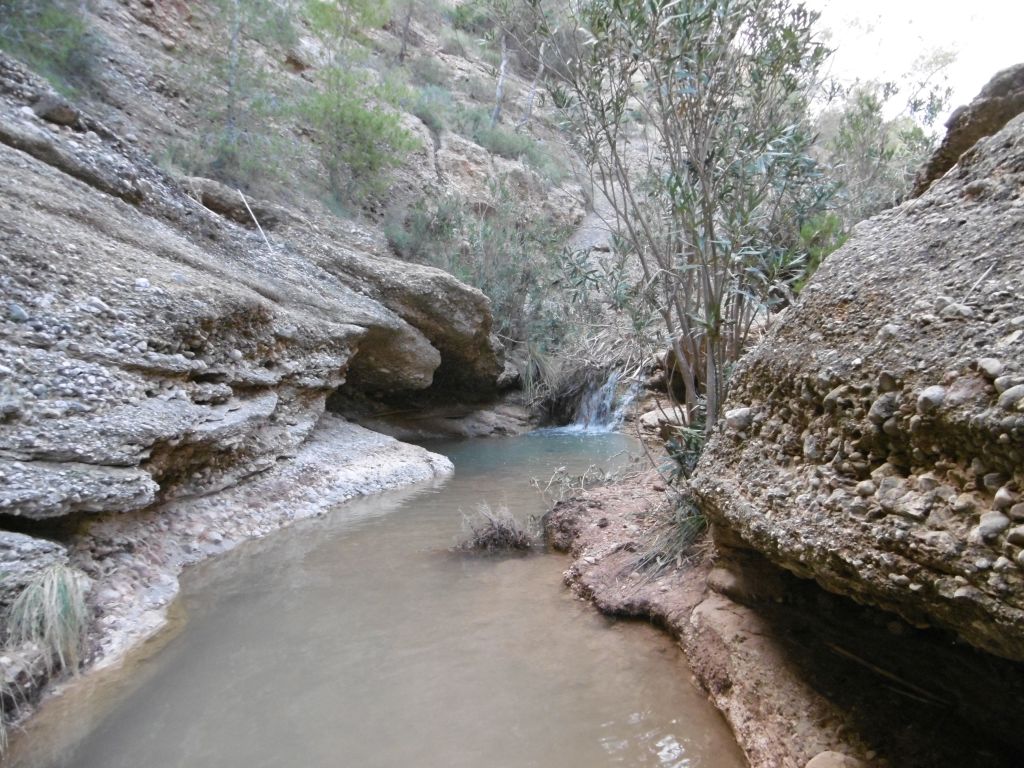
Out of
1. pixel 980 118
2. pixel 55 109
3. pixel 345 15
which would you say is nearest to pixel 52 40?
pixel 55 109

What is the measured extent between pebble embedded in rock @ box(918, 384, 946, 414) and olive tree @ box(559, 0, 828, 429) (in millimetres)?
2152

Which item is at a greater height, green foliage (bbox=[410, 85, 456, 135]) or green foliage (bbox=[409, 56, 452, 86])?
green foliage (bbox=[409, 56, 452, 86])

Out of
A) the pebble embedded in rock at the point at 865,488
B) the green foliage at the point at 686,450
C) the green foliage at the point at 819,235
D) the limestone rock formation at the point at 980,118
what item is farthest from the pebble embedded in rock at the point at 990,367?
the green foliage at the point at 819,235

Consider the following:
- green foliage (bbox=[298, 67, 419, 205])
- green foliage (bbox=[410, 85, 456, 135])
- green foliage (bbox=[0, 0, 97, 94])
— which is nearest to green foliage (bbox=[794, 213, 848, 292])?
green foliage (bbox=[0, 0, 97, 94])

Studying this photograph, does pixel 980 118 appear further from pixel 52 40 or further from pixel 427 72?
pixel 427 72

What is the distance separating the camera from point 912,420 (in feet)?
5.23

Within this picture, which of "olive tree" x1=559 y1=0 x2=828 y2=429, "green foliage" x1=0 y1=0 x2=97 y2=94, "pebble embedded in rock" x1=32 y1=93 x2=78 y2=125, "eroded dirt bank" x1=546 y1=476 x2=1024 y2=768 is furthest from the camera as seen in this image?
"green foliage" x1=0 y1=0 x2=97 y2=94

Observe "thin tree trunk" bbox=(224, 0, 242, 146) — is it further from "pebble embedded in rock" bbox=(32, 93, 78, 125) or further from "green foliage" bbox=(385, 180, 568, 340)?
"pebble embedded in rock" bbox=(32, 93, 78, 125)

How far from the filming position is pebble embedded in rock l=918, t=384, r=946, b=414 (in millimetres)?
1519

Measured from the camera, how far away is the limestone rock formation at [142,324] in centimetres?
398

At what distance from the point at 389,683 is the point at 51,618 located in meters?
1.57

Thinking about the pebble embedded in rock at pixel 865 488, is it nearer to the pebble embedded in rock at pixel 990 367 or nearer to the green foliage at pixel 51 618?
the pebble embedded in rock at pixel 990 367

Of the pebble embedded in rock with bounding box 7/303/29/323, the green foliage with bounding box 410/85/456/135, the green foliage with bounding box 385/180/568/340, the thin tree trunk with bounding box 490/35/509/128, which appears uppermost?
A: the thin tree trunk with bounding box 490/35/509/128

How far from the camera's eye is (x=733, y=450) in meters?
2.63
